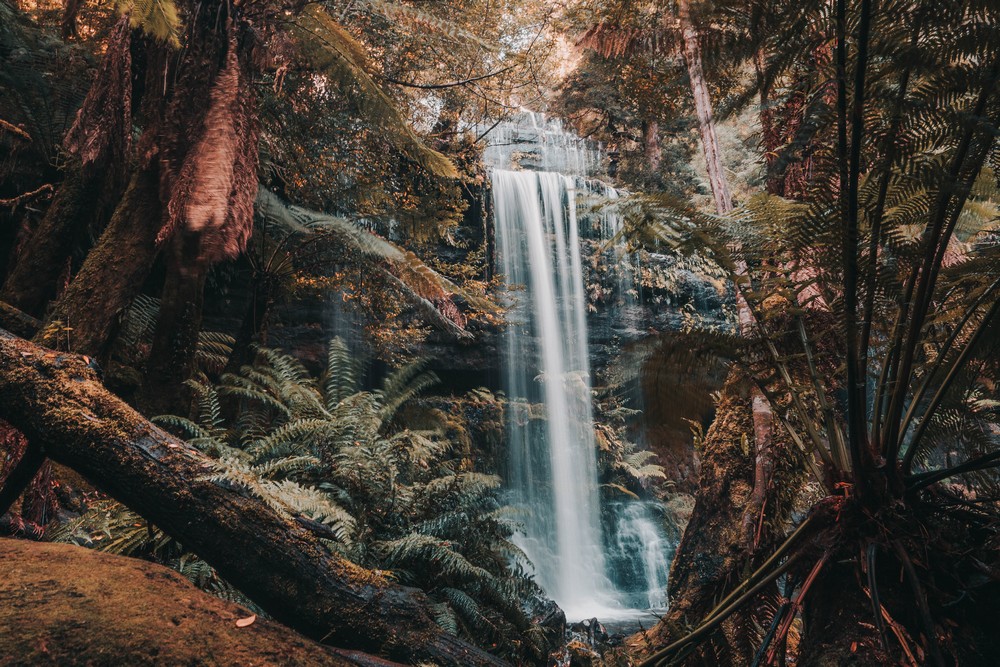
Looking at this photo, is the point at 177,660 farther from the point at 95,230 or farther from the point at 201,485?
the point at 95,230

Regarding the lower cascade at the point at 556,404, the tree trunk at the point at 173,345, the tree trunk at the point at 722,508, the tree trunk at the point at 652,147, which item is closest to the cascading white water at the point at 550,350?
the lower cascade at the point at 556,404

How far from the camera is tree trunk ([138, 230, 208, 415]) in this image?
10.7 feet

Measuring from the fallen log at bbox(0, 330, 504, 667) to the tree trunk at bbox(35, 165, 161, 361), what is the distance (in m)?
1.15

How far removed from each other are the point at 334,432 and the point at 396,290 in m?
1.81

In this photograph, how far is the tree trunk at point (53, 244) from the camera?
3.29m

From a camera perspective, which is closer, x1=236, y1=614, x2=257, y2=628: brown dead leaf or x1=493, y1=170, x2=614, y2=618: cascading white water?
x1=236, y1=614, x2=257, y2=628: brown dead leaf

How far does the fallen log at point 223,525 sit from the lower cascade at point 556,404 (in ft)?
21.1

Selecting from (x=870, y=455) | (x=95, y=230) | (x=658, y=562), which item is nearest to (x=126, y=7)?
(x=95, y=230)

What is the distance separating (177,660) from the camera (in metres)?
1.23

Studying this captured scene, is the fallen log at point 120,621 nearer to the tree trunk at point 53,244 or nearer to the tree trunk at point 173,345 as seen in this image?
the tree trunk at point 173,345

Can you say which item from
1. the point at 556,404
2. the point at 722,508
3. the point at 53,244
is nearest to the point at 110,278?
the point at 53,244

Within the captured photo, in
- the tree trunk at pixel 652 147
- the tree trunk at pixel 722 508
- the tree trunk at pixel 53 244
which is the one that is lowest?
the tree trunk at pixel 722 508

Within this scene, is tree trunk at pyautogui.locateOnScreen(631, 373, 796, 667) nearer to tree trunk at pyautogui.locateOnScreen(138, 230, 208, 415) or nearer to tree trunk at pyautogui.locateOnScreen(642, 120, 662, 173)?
tree trunk at pyautogui.locateOnScreen(138, 230, 208, 415)

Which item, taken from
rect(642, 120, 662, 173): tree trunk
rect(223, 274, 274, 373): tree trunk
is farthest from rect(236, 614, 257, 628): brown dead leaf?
rect(642, 120, 662, 173): tree trunk
